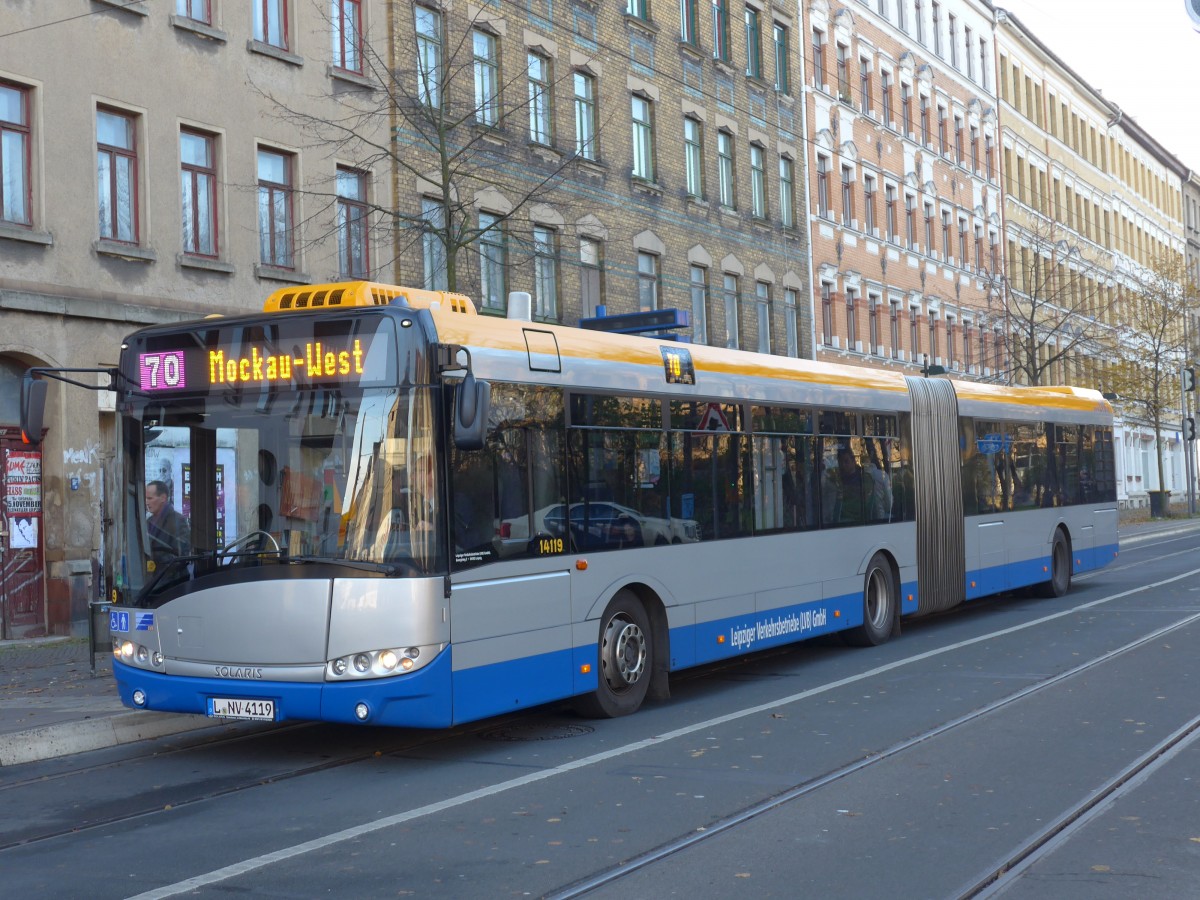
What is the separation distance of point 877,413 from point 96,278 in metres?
10.3

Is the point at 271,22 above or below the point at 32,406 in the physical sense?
above

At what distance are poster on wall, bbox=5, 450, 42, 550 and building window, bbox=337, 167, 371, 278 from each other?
20.7ft

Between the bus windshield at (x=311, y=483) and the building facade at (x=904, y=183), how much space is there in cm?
2948

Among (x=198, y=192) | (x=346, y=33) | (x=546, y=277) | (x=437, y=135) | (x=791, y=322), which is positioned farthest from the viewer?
(x=791, y=322)

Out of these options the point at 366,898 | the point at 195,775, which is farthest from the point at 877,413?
the point at 366,898

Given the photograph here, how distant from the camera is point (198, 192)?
22.0 m

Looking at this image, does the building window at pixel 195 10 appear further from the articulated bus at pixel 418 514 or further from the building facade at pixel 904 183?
the building facade at pixel 904 183

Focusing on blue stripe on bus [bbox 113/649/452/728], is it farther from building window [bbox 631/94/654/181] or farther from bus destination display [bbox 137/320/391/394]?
building window [bbox 631/94/654/181]

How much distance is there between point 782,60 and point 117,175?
24.0 m

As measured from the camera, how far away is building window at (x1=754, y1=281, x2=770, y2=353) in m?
38.8

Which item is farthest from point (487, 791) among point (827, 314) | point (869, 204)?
point (869, 204)

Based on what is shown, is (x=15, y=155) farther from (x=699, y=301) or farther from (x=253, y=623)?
(x=699, y=301)

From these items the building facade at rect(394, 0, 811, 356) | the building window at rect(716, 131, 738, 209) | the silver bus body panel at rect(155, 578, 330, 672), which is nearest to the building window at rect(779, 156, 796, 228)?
the building facade at rect(394, 0, 811, 356)

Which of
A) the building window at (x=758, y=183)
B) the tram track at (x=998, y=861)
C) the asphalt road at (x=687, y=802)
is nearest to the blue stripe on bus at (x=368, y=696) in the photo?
the asphalt road at (x=687, y=802)
